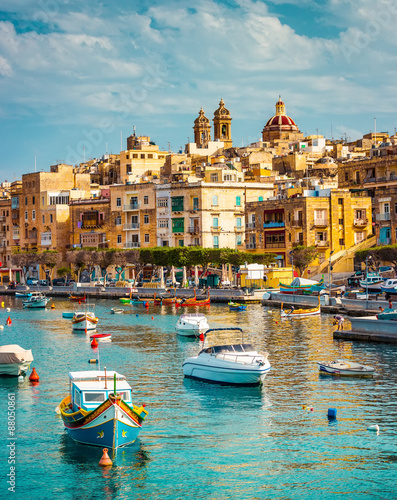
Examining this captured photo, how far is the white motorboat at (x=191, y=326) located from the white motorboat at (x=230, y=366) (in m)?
16.5

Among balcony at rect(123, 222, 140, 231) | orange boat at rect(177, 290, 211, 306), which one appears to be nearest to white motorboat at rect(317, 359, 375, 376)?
orange boat at rect(177, 290, 211, 306)

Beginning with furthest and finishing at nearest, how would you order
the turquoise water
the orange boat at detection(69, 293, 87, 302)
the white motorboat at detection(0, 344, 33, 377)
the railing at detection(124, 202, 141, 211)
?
1. the railing at detection(124, 202, 141, 211)
2. the orange boat at detection(69, 293, 87, 302)
3. the white motorboat at detection(0, 344, 33, 377)
4. the turquoise water

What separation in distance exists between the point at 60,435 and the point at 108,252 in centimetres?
8392

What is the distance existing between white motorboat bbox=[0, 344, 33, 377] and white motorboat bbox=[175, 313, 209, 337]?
16.5 meters

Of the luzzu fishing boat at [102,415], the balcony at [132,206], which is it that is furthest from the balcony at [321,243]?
the luzzu fishing boat at [102,415]

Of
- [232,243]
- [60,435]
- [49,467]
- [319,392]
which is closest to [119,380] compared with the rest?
[60,435]

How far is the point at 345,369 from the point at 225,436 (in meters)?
11.7

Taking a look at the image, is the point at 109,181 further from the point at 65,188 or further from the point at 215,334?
the point at 215,334

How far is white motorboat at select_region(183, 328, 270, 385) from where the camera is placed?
39.1 m

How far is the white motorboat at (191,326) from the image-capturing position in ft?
192

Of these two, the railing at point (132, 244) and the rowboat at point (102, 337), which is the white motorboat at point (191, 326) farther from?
the railing at point (132, 244)

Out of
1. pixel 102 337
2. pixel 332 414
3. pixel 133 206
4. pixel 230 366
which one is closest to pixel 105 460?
pixel 332 414

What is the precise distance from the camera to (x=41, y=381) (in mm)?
42438

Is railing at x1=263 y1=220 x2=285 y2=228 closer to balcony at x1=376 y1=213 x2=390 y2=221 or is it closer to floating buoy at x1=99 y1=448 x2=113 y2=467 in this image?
balcony at x1=376 y1=213 x2=390 y2=221
